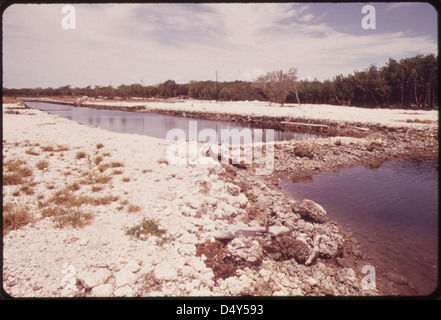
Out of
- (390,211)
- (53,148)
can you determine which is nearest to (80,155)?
(53,148)

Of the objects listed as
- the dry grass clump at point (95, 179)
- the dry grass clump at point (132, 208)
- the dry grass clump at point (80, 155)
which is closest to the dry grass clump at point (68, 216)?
the dry grass clump at point (132, 208)

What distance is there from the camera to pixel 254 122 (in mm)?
35062

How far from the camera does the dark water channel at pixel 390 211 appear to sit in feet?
19.0

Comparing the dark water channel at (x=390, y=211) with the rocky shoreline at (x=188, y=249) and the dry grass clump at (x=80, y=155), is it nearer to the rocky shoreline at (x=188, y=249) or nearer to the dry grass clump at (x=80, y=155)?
the rocky shoreline at (x=188, y=249)

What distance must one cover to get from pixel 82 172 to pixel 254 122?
94.2ft

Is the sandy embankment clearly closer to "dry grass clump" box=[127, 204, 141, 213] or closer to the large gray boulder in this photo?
the large gray boulder

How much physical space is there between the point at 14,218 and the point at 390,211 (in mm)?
11846

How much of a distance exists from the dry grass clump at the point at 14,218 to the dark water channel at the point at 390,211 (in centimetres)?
860

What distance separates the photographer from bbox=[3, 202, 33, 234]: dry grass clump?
527 centimetres

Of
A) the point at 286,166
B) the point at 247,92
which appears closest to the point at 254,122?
the point at 286,166

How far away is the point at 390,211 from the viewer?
341 inches

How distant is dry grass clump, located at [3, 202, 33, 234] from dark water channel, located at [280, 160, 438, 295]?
8.60 metres

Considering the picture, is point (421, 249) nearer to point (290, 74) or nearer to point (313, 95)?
point (290, 74)

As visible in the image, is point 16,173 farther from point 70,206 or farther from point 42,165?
point 70,206
